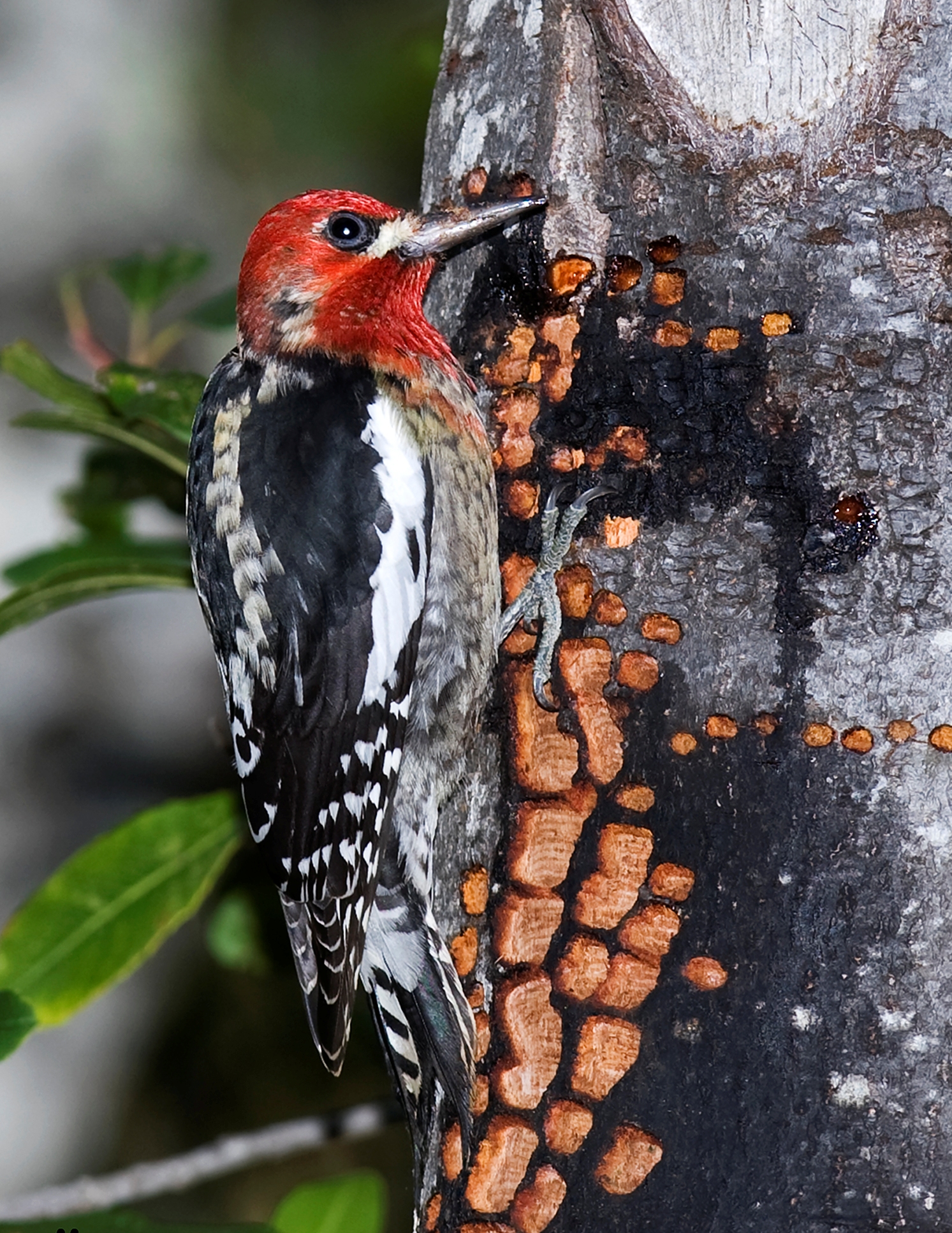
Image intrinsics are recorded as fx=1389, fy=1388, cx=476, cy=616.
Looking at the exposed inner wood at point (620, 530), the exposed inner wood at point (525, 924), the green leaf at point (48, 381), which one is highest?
the green leaf at point (48, 381)

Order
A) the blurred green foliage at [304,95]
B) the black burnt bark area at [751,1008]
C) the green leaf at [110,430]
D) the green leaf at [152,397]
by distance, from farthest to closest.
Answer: the blurred green foliage at [304,95]
the green leaf at [110,430]
the green leaf at [152,397]
the black burnt bark area at [751,1008]

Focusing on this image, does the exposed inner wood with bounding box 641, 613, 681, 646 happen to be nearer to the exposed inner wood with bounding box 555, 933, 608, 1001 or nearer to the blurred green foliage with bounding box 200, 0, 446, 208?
the exposed inner wood with bounding box 555, 933, 608, 1001

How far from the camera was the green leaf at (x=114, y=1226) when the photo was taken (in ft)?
5.83

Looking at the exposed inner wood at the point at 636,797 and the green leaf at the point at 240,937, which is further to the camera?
the green leaf at the point at 240,937

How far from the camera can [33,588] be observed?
2.11 meters

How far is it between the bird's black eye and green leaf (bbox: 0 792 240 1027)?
→ 36.9 inches

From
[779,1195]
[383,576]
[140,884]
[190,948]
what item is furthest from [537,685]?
[190,948]

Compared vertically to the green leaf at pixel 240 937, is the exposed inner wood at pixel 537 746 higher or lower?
higher

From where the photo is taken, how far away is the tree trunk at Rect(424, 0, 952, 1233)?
1.46m

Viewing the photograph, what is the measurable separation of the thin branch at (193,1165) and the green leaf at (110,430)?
112cm

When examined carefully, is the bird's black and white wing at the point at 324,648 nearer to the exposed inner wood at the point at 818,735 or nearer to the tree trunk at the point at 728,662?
the tree trunk at the point at 728,662

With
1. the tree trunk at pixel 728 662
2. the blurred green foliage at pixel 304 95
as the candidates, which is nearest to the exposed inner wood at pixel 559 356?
the tree trunk at pixel 728 662

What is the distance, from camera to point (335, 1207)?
7.29 feet

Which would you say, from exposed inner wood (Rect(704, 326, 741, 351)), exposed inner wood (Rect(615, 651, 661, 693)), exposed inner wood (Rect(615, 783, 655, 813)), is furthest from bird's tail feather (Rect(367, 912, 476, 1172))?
exposed inner wood (Rect(704, 326, 741, 351))
